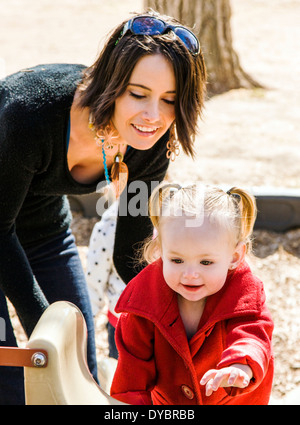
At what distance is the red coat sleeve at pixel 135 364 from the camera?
1.63 meters

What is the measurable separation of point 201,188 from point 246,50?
25.1 feet

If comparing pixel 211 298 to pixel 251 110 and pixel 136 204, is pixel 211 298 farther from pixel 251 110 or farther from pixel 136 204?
pixel 251 110

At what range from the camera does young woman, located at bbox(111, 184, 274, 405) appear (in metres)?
1.57

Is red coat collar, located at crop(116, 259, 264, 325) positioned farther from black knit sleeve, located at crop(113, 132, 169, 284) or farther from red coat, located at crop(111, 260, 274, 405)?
black knit sleeve, located at crop(113, 132, 169, 284)

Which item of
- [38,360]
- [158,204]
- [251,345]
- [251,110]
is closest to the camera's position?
[38,360]

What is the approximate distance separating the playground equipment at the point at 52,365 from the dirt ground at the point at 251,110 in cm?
71

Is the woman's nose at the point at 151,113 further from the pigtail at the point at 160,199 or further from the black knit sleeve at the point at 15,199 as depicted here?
the black knit sleeve at the point at 15,199

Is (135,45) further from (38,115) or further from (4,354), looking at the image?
(4,354)

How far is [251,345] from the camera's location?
4.92ft

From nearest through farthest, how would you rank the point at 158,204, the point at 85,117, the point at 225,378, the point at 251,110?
the point at 225,378, the point at 158,204, the point at 85,117, the point at 251,110

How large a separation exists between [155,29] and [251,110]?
14.2 ft

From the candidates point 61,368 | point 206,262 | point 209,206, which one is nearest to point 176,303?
point 206,262
